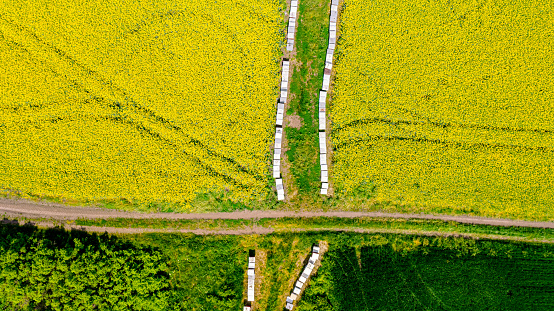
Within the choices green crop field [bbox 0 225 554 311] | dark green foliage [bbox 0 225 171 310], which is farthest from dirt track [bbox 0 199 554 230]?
dark green foliage [bbox 0 225 171 310]

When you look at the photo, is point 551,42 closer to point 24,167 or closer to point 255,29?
point 255,29

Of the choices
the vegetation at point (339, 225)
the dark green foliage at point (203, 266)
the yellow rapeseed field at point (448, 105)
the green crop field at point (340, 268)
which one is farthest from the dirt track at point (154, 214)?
the dark green foliage at point (203, 266)

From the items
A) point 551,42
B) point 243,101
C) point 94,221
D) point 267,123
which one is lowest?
point 94,221

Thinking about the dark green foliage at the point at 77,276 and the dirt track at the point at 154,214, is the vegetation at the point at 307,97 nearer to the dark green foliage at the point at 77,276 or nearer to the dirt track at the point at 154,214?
the dirt track at the point at 154,214

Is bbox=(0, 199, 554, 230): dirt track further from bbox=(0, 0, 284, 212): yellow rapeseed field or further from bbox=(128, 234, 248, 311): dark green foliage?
bbox=(128, 234, 248, 311): dark green foliage

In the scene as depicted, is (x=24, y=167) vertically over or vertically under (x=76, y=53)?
under

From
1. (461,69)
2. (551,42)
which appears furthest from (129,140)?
(551,42)
